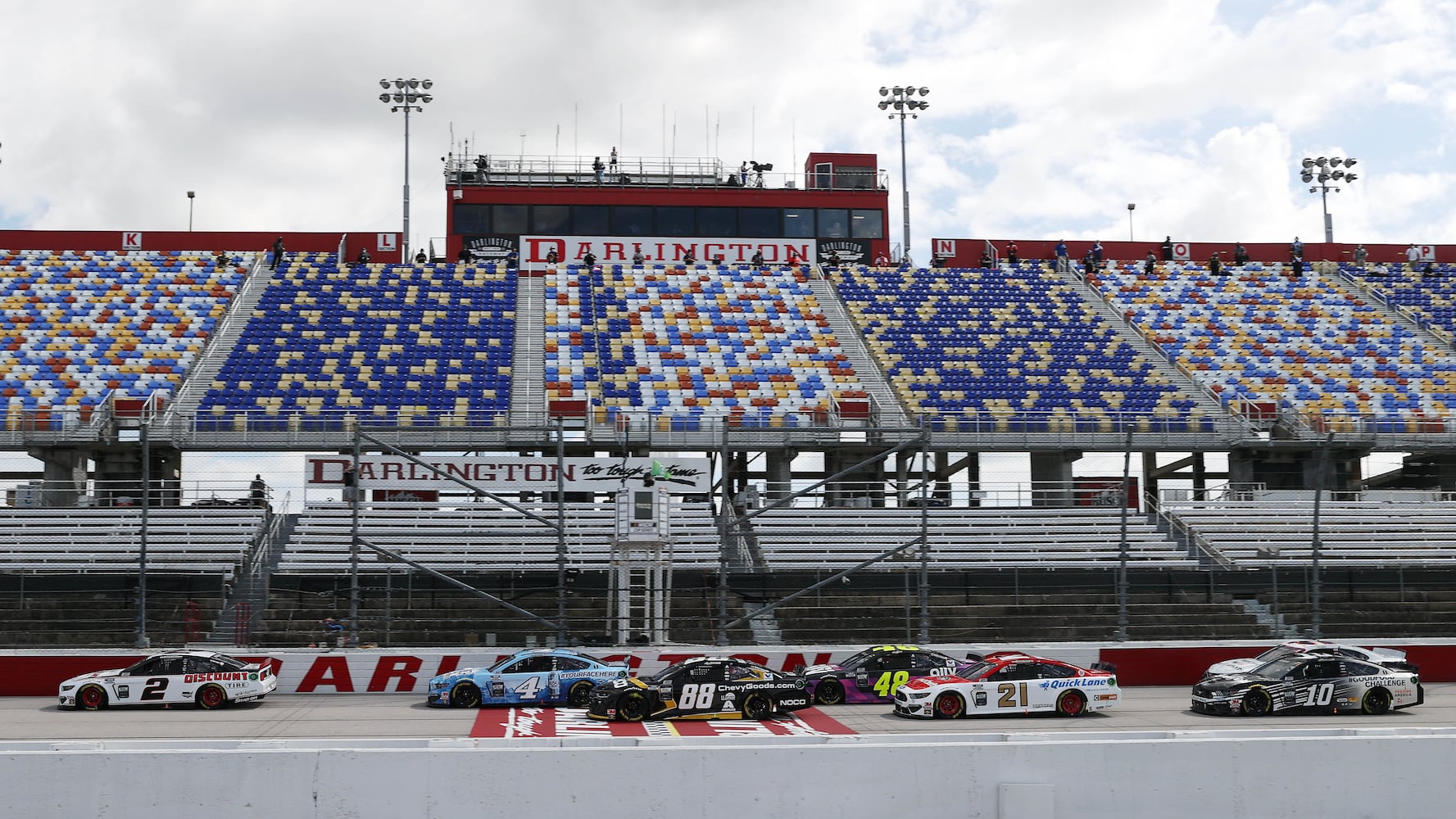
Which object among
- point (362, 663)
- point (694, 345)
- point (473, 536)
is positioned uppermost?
point (694, 345)

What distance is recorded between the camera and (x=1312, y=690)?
21625 millimetres

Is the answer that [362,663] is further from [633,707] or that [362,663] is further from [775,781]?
[775,781]

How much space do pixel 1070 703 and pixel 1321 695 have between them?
3.99m

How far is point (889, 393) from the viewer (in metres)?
40.1

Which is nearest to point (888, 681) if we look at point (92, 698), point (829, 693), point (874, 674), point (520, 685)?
point (874, 674)

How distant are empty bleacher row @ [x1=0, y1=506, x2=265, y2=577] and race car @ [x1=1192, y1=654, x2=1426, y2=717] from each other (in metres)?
18.9

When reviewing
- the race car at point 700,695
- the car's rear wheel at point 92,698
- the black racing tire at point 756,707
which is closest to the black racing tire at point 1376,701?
the race car at point 700,695

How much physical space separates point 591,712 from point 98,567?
42.3ft

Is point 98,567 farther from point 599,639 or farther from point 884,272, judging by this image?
point 884,272

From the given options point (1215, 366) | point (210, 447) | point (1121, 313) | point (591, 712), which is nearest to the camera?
point (591, 712)

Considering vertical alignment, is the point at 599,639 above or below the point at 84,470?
below

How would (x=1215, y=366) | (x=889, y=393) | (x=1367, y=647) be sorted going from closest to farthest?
(x=1367, y=647) → (x=889, y=393) → (x=1215, y=366)

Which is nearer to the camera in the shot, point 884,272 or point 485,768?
point 485,768


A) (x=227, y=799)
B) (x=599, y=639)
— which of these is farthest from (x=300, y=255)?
(x=227, y=799)
